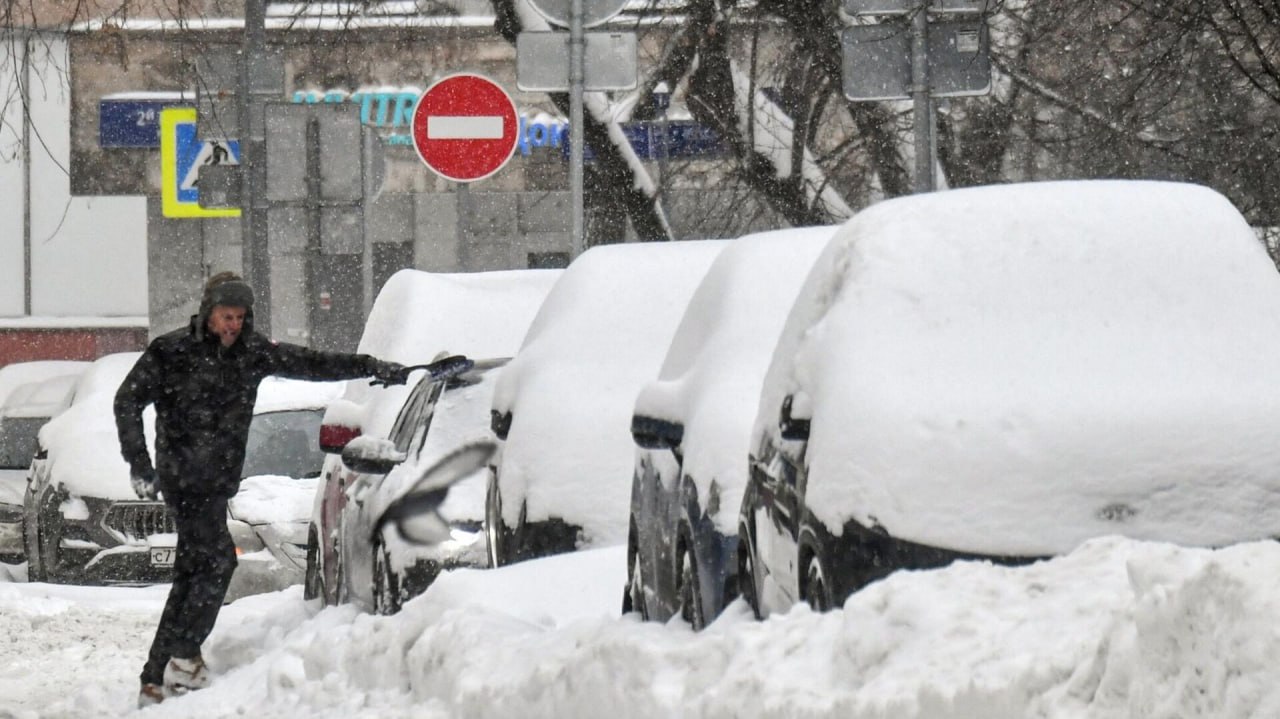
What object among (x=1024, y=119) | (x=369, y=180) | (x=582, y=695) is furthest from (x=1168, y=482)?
(x=1024, y=119)

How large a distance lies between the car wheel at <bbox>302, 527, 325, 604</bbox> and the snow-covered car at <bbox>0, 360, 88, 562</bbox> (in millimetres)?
4103

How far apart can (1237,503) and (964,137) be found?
38.4 ft

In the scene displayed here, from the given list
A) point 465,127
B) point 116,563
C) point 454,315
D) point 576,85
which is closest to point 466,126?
point 465,127

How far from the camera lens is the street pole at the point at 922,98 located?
10281mm

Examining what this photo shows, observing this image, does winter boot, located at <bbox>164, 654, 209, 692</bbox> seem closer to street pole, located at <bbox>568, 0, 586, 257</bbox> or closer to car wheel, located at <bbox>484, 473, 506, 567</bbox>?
car wheel, located at <bbox>484, 473, 506, 567</bbox>

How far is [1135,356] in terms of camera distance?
5414mm

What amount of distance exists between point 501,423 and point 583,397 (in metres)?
0.47

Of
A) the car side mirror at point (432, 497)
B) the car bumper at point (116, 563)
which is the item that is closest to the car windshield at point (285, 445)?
the car bumper at point (116, 563)

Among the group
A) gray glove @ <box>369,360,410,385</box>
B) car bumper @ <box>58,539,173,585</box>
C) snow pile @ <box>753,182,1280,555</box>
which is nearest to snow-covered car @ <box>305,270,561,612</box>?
gray glove @ <box>369,360,410,385</box>

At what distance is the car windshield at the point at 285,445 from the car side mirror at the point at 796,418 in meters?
8.49

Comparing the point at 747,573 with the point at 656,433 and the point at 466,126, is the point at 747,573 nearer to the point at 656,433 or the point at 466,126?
the point at 656,433

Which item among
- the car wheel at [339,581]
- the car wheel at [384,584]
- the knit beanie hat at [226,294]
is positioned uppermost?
the knit beanie hat at [226,294]

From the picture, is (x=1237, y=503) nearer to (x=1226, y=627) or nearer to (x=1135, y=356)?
(x=1135, y=356)

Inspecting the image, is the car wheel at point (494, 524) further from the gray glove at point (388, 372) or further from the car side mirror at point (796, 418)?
the car side mirror at point (796, 418)
